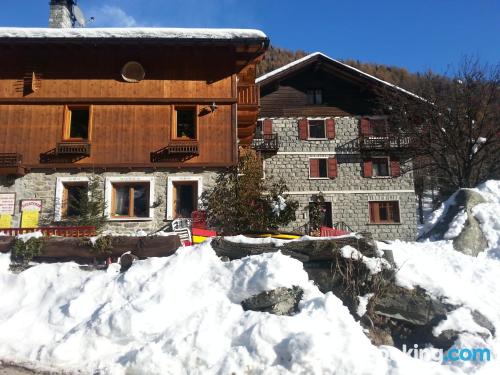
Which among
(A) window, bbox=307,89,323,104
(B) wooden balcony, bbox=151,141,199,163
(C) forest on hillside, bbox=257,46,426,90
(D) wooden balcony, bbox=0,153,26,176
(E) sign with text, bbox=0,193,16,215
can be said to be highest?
(C) forest on hillside, bbox=257,46,426,90

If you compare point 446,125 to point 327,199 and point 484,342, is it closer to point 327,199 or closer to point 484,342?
point 327,199

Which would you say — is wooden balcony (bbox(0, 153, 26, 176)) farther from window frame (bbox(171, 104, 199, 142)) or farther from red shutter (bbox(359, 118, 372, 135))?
red shutter (bbox(359, 118, 372, 135))

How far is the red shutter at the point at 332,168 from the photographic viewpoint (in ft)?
82.7

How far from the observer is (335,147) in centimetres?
2561

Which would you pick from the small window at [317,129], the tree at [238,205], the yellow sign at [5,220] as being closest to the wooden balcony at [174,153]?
the tree at [238,205]

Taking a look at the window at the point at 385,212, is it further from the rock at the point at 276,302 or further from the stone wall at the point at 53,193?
the rock at the point at 276,302

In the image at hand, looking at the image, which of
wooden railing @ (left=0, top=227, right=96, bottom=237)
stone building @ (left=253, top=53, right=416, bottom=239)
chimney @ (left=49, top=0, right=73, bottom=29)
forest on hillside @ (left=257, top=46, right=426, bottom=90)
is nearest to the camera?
wooden railing @ (left=0, top=227, right=96, bottom=237)

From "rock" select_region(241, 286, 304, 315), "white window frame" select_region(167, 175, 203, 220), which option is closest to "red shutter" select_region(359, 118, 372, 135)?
"white window frame" select_region(167, 175, 203, 220)

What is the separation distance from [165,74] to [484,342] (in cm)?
1177

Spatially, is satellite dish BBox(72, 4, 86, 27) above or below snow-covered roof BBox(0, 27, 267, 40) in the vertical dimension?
above

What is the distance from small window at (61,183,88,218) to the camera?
1289 cm

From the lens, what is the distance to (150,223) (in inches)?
512

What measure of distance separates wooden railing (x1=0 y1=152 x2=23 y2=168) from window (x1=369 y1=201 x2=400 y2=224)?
19.2 m

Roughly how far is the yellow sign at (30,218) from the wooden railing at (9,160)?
1.54m
